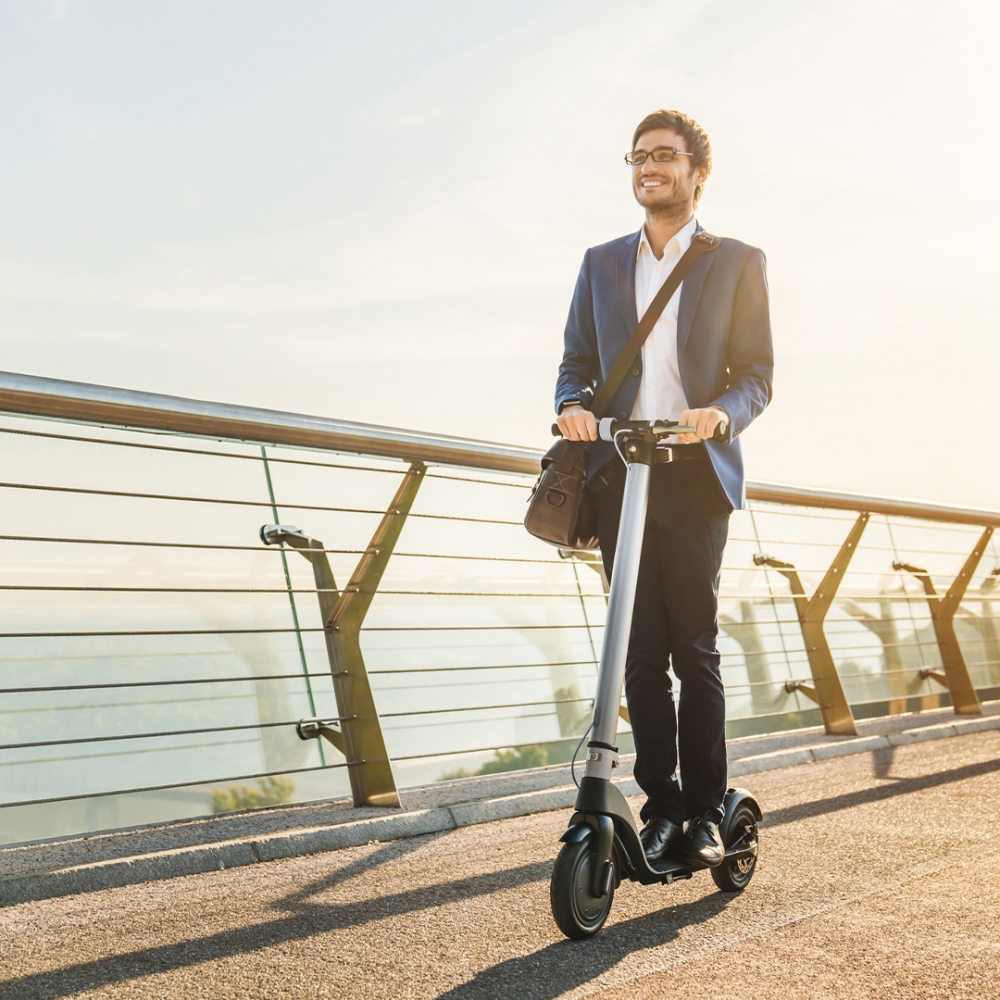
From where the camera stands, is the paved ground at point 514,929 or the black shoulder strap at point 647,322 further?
the black shoulder strap at point 647,322

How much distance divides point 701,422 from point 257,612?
140 centimetres

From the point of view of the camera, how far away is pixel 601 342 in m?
2.20

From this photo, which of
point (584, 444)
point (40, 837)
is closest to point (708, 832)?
point (584, 444)

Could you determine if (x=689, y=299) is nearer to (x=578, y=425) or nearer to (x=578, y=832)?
(x=578, y=425)

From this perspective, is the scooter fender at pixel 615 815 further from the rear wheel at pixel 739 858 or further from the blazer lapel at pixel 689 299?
the blazer lapel at pixel 689 299

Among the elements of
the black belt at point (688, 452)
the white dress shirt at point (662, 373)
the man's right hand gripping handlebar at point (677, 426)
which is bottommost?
the black belt at point (688, 452)

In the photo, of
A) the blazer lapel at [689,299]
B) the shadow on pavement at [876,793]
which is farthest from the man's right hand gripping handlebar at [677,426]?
the shadow on pavement at [876,793]

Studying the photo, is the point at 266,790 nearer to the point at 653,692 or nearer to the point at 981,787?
the point at 653,692

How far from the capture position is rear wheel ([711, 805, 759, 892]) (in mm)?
1901

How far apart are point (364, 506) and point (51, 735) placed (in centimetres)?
105

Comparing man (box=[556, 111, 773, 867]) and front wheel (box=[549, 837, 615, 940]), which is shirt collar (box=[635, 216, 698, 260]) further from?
front wheel (box=[549, 837, 615, 940])

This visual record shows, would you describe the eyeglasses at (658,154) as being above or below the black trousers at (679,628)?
above

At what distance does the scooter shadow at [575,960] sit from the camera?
1342mm

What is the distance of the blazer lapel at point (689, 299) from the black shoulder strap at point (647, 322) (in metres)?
0.02
